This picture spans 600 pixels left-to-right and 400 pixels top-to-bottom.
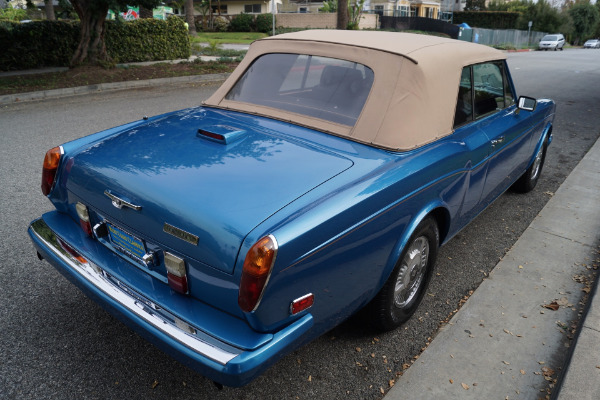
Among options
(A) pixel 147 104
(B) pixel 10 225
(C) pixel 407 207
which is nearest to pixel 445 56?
(C) pixel 407 207

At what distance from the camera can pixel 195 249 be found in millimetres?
2012

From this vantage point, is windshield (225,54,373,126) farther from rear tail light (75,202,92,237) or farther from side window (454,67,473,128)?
rear tail light (75,202,92,237)

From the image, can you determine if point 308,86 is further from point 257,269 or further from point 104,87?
point 104,87

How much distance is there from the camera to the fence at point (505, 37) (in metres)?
41.8

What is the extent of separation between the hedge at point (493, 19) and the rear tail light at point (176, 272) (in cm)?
6307

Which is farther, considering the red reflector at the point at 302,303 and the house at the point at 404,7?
the house at the point at 404,7

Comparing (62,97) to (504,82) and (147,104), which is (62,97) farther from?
(504,82)

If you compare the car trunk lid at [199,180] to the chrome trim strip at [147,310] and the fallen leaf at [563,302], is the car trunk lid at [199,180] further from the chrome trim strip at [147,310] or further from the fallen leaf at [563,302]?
the fallen leaf at [563,302]

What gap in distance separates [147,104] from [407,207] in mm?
8255

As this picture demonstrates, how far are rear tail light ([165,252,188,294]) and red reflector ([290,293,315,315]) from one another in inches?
19.4

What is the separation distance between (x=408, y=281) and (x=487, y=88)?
72.1 inches

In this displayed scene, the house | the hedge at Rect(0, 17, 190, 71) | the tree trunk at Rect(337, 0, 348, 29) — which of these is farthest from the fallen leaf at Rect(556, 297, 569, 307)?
the house

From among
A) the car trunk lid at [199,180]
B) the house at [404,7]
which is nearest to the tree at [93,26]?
the car trunk lid at [199,180]

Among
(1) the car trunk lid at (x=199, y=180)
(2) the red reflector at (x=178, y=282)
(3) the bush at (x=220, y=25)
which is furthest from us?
(3) the bush at (x=220, y=25)
